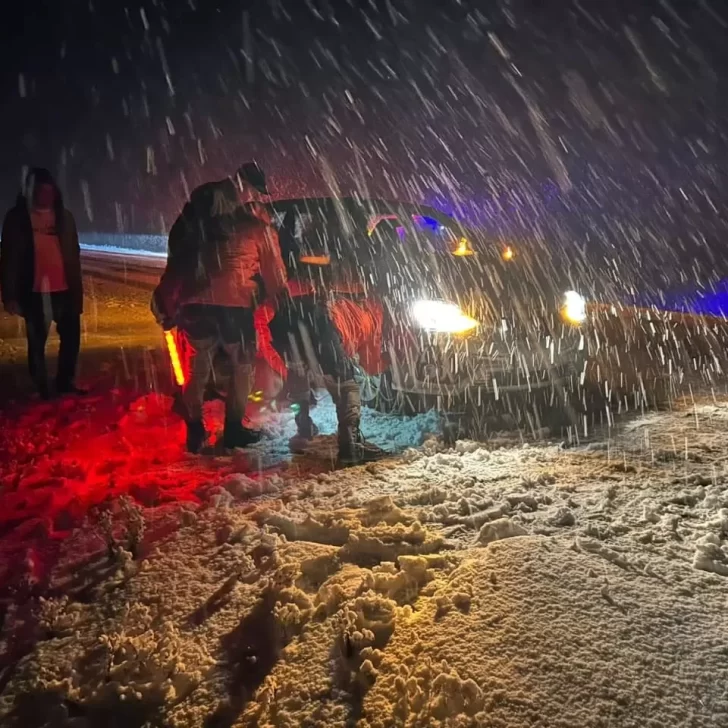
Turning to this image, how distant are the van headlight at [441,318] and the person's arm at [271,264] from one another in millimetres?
1103

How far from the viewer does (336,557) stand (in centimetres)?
300

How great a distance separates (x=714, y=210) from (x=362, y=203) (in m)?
25.7

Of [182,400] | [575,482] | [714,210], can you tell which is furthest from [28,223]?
[714,210]

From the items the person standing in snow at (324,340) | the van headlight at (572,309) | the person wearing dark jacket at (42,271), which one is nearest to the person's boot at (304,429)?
the person standing in snow at (324,340)

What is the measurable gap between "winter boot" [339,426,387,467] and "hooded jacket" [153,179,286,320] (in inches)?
49.9

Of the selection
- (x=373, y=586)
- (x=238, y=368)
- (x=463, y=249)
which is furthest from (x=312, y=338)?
(x=373, y=586)

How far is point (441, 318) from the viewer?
16.3 ft

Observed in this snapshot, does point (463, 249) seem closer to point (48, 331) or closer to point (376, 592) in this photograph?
point (376, 592)

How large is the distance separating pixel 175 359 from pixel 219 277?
0.87 meters

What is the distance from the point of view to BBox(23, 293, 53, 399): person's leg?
6250mm

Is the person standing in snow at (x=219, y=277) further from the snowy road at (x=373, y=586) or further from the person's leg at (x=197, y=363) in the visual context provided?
the snowy road at (x=373, y=586)

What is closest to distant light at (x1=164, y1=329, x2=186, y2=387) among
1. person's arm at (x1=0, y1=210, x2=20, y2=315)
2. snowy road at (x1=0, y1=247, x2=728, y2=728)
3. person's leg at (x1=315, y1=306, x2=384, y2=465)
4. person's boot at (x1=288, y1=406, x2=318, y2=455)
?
snowy road at (x1=0, y1=247, x2=728, y2=728)

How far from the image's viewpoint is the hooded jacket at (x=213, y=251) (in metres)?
4.48

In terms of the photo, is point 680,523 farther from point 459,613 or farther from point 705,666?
point 459,613
